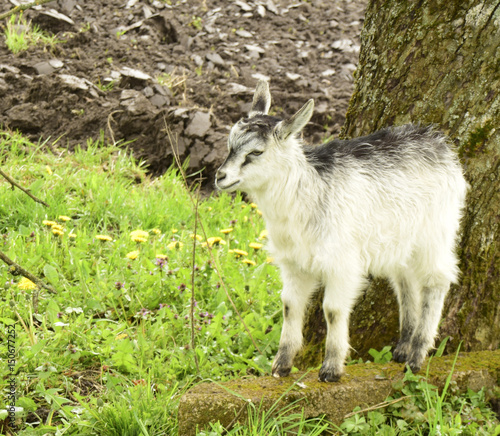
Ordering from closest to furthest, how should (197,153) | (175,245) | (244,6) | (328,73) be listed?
1. (175,245)
2. (197,153)
3. (328,73)
4. (244,6)

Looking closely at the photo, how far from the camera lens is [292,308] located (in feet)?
10.3

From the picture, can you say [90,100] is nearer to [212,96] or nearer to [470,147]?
[212,96]

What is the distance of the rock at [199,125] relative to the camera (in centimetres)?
714

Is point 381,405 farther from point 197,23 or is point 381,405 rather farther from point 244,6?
point 244,6

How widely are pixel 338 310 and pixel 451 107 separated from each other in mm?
1364

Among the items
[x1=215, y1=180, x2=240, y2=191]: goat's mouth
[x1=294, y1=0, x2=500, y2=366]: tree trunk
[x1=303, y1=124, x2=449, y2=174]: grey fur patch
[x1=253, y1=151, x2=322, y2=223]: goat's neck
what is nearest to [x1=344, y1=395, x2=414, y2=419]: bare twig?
[x1=294, y1=0, x2=500, y2=366]: tree trunk

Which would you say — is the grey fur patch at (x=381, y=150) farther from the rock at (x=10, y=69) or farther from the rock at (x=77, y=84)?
the rock at (x=10, y=69)

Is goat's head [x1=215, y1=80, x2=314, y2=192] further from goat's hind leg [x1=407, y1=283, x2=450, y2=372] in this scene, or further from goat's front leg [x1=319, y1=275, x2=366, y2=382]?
goat's hind leg [x1=407, y1=283, x2=450, y2=372]

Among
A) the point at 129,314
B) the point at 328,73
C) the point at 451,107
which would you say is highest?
the point at 451,107

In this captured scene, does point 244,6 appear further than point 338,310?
Yes

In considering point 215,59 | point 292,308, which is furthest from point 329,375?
point 215,59

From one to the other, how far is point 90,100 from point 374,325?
5.45m

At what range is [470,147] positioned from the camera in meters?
3.37

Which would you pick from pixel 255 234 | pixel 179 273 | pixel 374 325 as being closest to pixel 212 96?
pixel 255 234
